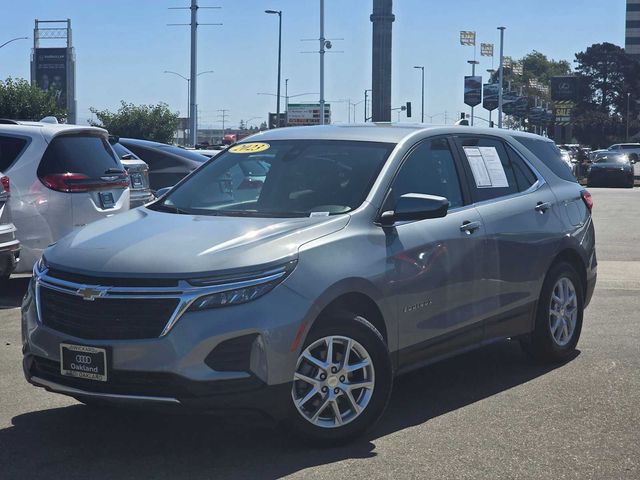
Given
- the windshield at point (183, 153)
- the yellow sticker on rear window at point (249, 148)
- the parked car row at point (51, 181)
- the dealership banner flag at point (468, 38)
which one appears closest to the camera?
the yellow sticker on rear window at point (249, 148)

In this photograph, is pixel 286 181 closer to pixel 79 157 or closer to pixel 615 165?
pixel 79 157

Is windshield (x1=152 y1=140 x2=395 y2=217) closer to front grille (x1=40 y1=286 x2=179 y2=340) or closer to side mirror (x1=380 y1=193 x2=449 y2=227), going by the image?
side mirror (x1=380 y1=193 x2=449 y2=227)

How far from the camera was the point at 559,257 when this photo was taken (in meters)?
7.18

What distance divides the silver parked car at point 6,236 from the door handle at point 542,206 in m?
4.62

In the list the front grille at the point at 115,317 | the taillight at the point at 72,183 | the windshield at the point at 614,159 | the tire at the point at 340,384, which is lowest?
the tire at the point at 340,384

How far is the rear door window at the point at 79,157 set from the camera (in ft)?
31.7

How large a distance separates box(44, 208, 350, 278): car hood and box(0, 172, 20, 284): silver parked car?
11.1ft

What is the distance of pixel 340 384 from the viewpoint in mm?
5141

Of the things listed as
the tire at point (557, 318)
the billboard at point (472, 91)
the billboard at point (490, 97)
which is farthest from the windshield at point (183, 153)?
the billboard at point (472, 91)

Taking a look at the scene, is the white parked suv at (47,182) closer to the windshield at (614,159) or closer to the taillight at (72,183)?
the taillight at (72,183)

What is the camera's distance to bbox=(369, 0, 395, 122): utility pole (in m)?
26.0

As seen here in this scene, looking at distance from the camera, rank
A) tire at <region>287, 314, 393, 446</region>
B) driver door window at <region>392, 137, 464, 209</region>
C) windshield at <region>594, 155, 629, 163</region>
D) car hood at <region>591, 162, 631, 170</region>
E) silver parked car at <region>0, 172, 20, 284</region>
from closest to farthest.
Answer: tire at <region>287, 314, 393, 446</region>
driver door window at <region>392, 137, 464, 209</region>
silver parked car at <region>0, 172, 20, 284</region>
car hood at <region>591, 162, 631, 170</region>
windshield at <region>594, 155, 629, 163</region>

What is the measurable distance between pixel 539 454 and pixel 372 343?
1018 mm

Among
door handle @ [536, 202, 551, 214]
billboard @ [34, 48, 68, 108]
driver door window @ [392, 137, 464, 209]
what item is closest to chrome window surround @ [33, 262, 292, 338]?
driver door window @ [392, 137, 464, 209]
